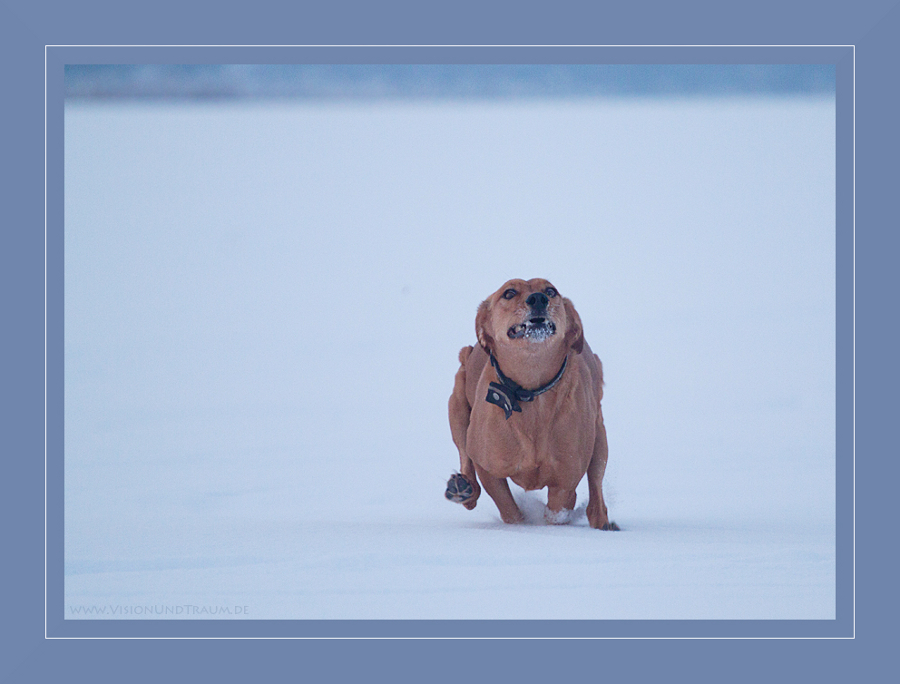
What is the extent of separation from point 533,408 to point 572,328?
14.9 inches

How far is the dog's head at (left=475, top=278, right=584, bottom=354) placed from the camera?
4.16 metres

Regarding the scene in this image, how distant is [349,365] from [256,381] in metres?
1.00

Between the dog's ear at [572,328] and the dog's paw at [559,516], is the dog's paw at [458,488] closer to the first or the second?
the dog's paw at [559,516]

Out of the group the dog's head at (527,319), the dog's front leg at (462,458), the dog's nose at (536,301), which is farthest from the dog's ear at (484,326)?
the dog's front leg at (462,458)

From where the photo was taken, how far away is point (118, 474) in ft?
19.3

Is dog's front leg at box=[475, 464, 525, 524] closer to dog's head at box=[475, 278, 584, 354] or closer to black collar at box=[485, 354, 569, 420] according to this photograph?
black collar at box=[485, 354, 569, 420]

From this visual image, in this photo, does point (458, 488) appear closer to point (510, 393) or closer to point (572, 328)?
point (510, 393)

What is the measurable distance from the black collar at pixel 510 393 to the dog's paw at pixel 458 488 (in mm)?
411

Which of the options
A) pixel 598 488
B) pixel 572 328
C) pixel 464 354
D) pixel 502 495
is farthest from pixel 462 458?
pixel 572 328

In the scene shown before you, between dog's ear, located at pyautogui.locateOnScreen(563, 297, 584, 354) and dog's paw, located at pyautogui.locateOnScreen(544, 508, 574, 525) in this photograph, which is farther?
dog's paw, located at pyautogui.locateOnScreen(544, 508, 574, 525)

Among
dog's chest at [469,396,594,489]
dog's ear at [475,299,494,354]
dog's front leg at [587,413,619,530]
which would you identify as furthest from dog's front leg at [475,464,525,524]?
dog's ear at [475,299,494,354]

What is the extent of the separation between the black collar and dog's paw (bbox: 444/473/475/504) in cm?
41

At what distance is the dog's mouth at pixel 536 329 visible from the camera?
4.16 meters
